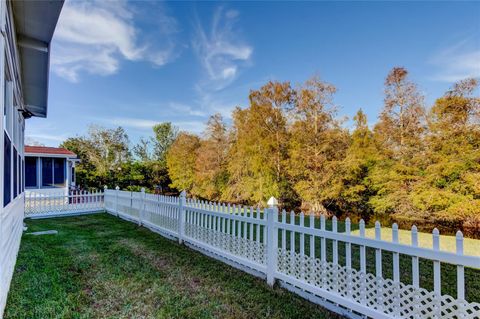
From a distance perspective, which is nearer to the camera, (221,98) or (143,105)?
(221,98)

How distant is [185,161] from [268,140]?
10.5m

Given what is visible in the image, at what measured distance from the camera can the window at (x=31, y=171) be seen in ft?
43.9

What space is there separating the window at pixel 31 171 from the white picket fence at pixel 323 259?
11177 millimetres

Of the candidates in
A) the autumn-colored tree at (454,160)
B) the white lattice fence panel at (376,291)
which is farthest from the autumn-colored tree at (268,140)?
the white lattice fence panel at (376,291)

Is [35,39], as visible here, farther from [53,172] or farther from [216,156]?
[216,156]

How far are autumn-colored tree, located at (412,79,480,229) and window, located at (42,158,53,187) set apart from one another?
18892mm

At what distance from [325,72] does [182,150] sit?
47.6 ft

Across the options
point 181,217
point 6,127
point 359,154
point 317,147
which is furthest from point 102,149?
point 6,127

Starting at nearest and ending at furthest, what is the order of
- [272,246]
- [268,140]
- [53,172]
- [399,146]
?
[272,246] → [399,146] → [53,172] → [268,140]

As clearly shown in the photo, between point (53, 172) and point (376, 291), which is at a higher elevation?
point (53, 172)

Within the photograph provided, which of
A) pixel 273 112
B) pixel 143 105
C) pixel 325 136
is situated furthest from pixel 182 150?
pixel 325 136

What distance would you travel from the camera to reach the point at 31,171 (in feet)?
44.6

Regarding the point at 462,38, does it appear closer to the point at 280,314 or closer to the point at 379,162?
the point at 379,162

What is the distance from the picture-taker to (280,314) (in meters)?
2.80
